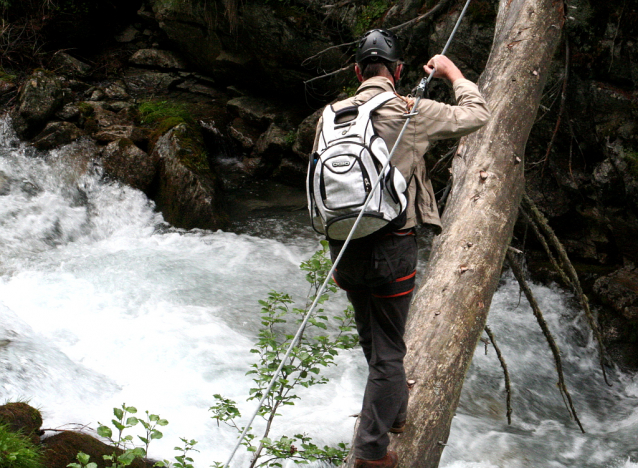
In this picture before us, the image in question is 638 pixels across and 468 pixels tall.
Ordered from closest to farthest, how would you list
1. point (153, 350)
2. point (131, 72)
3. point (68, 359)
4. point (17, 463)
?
point (17, 463), point (68, 359), point (153, 350), point (131, 72)

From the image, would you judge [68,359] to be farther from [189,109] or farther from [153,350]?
[189,109]

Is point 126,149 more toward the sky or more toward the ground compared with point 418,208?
more toward the ground

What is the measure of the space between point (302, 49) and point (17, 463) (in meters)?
7.54

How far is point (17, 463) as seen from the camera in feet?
8.32

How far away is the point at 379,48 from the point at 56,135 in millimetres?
7587

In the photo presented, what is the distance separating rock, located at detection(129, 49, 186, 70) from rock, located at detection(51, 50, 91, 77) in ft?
3.34

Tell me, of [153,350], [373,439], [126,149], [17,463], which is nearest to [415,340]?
[373,439]

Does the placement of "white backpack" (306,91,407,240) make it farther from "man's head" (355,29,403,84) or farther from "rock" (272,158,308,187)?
"rock" (272,158,308,187)

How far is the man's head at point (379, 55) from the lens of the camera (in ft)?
7.59

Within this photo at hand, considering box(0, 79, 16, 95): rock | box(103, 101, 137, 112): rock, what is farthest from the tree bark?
box(0, 79, 16, 95): rock

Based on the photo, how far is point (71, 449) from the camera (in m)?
3.00

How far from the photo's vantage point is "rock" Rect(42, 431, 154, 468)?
286cm

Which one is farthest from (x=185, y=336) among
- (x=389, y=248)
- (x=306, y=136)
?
(x=306, y=136)

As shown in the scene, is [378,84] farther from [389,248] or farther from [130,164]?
[130,164]
